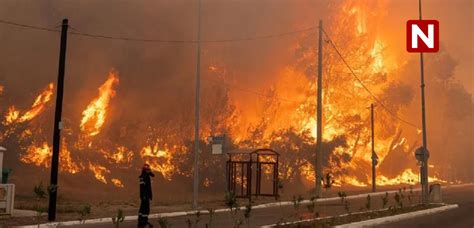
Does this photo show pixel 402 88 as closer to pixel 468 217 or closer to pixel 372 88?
pixel 372 88

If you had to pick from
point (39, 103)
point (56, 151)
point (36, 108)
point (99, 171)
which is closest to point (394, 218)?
point (56, 151)

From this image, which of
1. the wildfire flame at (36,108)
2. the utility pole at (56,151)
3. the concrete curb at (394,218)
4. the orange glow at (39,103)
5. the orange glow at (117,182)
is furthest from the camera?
the orange glow at (117,182)

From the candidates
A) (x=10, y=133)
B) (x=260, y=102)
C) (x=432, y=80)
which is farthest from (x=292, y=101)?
(x=432, y=80)

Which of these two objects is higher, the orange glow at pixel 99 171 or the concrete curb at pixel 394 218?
the orange glow at pixel 99 171

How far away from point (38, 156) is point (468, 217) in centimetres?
3670

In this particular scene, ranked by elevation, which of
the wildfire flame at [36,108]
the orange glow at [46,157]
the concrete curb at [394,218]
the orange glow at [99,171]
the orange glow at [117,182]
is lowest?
the orange glow at [117,182]

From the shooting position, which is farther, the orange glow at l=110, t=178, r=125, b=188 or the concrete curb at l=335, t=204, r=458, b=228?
the orange glow at l=110, t=178, r=125, b=188

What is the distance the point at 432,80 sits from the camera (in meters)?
78.7

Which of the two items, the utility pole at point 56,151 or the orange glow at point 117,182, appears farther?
the orange glow at point 117,182

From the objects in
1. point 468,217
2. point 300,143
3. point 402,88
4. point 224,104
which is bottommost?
point 468,217

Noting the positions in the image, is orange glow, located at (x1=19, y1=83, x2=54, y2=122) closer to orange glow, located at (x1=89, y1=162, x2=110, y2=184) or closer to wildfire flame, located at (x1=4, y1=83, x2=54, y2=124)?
wildfire flame, located at (x1=4, y1=83, x2=54, y2=124)

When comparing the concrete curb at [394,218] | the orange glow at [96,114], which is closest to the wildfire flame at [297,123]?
the orange glow at [96,114]

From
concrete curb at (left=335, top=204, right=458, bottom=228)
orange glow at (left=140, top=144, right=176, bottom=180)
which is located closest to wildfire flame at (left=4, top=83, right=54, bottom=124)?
orange glow at (left=140, top=144, right=176, bottom=180)

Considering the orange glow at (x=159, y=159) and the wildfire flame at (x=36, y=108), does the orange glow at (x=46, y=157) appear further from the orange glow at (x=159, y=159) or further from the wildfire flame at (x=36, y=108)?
the orange glow at (x=159, y=159)
